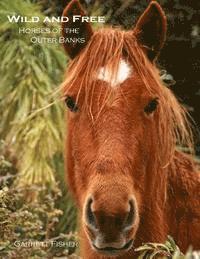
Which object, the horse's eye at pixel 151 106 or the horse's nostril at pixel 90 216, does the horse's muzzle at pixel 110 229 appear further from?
the horse's eye at pixel 151 106

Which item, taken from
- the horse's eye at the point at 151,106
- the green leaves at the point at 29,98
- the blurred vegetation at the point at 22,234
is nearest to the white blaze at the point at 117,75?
the horse's eye at the point at 151,106

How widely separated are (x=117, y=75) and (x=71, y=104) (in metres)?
0.21

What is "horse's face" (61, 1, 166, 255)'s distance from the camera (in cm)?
198

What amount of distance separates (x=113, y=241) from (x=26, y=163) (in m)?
1.57

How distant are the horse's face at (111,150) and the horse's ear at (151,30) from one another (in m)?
0.16

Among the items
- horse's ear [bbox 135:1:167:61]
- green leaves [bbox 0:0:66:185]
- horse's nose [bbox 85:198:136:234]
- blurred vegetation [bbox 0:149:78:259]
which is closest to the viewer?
horse's nose [bbox 85:198:136:234]

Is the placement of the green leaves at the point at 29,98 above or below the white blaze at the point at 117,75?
below

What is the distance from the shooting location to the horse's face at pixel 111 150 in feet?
6.51

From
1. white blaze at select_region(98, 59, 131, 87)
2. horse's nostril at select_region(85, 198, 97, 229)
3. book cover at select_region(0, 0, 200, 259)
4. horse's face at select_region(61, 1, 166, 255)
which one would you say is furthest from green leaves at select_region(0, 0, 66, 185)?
horse's nostril at select_region(85, 198, 97, 229)

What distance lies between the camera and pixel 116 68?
2295mm

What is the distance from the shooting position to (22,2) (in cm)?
342

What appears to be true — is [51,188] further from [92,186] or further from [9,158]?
[92,186]

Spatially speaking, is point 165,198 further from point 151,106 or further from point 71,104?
point 71,104

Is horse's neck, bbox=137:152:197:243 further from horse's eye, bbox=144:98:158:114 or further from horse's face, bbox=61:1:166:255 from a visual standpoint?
horse's eye, bbox=144:98:158:114
